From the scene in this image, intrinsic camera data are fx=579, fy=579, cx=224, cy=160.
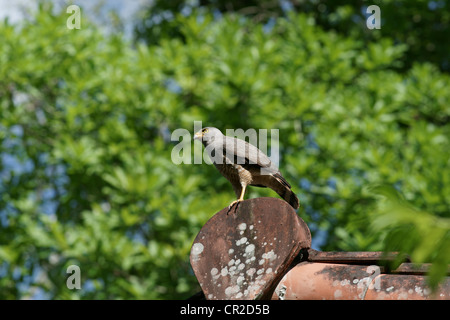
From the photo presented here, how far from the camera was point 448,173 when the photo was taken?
6.13 meters

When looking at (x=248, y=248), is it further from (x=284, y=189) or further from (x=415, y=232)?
Result: (x=415, y=232)

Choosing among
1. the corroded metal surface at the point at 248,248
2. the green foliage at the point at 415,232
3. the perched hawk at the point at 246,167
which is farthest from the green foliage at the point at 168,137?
the green foliage at the point at 415,232

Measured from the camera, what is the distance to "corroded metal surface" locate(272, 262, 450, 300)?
7.84ft

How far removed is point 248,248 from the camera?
2.75 m

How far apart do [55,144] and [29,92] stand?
37.5 inches

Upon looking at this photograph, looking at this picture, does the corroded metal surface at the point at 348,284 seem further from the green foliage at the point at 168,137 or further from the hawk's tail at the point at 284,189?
the green foliage at the point at 168,137

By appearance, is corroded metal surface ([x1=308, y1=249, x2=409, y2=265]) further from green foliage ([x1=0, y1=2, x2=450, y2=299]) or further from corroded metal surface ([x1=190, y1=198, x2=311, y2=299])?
green foliage ([x1=0, y1=2, x2=450, y2=299])

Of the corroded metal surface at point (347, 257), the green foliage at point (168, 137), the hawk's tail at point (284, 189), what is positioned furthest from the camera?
the green foliage at point (168, 137)

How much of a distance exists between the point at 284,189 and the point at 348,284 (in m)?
1.18

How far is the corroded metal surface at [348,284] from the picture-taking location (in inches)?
94.0

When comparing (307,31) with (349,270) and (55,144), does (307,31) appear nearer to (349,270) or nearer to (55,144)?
(55,144)

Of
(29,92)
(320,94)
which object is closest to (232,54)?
(320,94)

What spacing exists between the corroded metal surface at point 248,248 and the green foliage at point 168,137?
3353 millimetres

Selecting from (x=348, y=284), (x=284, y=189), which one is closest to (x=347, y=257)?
(x=348, y=284)
